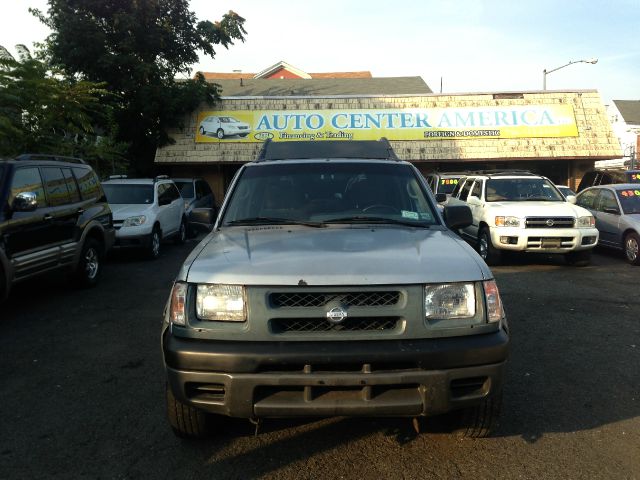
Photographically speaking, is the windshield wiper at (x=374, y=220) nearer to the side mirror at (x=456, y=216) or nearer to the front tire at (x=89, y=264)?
the side mirror at (x=456, y=216)

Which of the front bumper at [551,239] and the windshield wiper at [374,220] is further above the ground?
the windshield wiper at [374,220]

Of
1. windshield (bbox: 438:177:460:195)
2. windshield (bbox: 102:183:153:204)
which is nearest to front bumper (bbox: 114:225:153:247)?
windshield (bbox: 102:183:153:204)

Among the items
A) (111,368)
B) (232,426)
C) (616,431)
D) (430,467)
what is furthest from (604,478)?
(111,368)

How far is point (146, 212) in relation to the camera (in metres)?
11.2

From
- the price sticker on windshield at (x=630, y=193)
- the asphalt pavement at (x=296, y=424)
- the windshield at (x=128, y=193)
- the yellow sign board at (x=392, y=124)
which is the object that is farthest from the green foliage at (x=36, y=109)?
the price sticker on windshield at (x=630, y=193)

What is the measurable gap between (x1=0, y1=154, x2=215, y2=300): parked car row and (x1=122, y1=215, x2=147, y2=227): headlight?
19 mm

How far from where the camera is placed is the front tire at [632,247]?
1026 cm

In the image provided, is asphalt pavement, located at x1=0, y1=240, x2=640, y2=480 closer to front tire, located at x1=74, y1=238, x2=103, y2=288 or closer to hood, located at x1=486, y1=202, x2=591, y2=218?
front tire, located at x1=74, y1=238, x2=103, y2=288

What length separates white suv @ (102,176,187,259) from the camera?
35.8 ft

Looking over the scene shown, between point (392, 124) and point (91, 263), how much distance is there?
15.3m

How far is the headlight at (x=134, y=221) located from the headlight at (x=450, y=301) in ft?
30.0

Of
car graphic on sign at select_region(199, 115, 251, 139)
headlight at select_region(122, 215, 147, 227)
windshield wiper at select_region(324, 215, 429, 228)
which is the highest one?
car graphic on sign at select_region(199, 115, 251, 139)

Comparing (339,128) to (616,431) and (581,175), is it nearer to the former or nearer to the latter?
(581,175)

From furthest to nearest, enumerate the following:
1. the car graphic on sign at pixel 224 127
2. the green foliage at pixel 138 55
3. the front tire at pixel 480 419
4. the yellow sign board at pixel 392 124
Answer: the car graphic on sign at pixel 224 127 → the yellow sign board at pixel 392 124 → the green foliage at pixel 138 55 → the front tire at pixel 480 419
